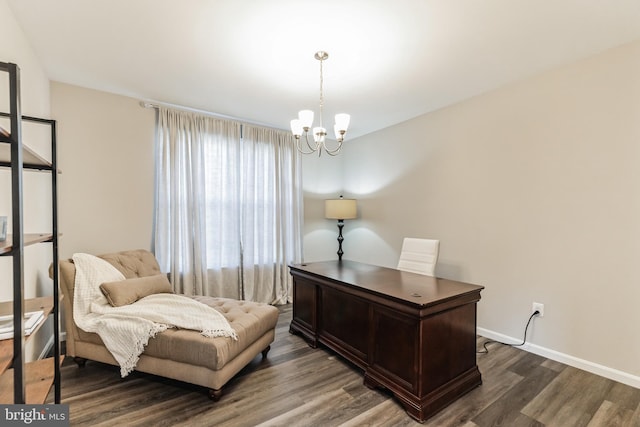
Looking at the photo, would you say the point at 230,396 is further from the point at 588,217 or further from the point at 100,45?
the point at 588,217

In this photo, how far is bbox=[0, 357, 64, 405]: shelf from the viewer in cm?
123

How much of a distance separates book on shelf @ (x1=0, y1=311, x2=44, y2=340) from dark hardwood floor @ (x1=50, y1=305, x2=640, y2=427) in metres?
0.88

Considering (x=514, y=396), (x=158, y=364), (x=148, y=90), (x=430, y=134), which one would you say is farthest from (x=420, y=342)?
(x=148, y=90)

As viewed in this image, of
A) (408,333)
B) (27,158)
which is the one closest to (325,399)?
(408,333)

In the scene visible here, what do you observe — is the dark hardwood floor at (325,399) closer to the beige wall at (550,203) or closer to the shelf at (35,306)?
the beige wall at (550,203)

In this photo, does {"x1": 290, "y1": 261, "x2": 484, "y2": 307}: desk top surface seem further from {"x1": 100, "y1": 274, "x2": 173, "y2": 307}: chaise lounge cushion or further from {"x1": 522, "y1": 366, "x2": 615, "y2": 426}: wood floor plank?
{"x1": 100, "y1": 274, "x2": 173, "y2": 307}: chaise lounge cushion

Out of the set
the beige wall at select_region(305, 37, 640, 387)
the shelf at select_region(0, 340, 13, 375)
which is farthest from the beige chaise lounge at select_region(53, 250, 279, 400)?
the beige wall at select_region(305, 37, 640, 387)

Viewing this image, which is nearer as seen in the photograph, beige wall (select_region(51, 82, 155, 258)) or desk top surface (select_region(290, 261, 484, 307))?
desk top surface (select_region(290, 261, 484, 307))

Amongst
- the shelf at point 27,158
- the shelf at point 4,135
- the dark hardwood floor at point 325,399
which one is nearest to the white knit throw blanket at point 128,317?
the dark hardwood floor at point 325,399

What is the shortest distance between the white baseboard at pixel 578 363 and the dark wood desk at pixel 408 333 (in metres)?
0.93

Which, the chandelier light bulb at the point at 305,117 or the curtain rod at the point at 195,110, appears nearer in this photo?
the chandelier light bulb at the point at 305,117

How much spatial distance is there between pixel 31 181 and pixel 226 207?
185 centimetres

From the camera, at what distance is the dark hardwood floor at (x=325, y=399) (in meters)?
1.82

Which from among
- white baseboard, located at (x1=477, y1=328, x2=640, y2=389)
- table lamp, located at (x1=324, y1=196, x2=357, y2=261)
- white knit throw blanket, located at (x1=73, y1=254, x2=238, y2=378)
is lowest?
white baseboard, located at (x1=477, y1=328, x2=640, y2=389)
